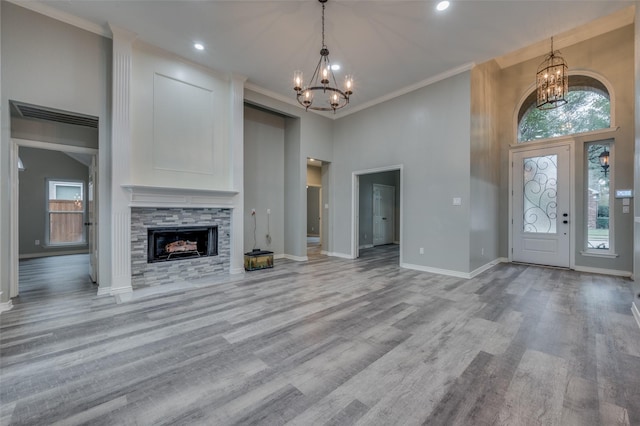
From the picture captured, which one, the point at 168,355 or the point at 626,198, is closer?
the point at 168,355

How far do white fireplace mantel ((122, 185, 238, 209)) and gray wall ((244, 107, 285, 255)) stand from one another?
1.21 metres

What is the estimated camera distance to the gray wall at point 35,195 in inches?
264

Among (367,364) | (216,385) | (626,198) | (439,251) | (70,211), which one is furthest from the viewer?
(70,211)

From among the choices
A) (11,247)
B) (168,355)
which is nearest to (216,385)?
(168,355)

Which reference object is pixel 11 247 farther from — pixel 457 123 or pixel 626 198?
pixel 626 198

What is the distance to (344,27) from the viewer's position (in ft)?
12.1

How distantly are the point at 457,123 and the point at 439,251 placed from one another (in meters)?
2.41

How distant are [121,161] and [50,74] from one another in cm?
131

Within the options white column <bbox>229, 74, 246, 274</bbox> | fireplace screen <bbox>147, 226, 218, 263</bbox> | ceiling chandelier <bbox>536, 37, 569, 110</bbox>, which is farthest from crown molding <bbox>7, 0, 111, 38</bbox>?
ceiling chandelier <bbox>536, 37, 569, 110</bbox>

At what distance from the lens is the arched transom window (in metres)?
5.06

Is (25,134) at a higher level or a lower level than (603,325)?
higher

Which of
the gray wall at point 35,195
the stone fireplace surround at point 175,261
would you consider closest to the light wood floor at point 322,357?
the stone fireplace surround at point 175,261

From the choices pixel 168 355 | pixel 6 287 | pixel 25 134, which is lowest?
pixel 168 355

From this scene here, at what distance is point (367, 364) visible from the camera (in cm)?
207
